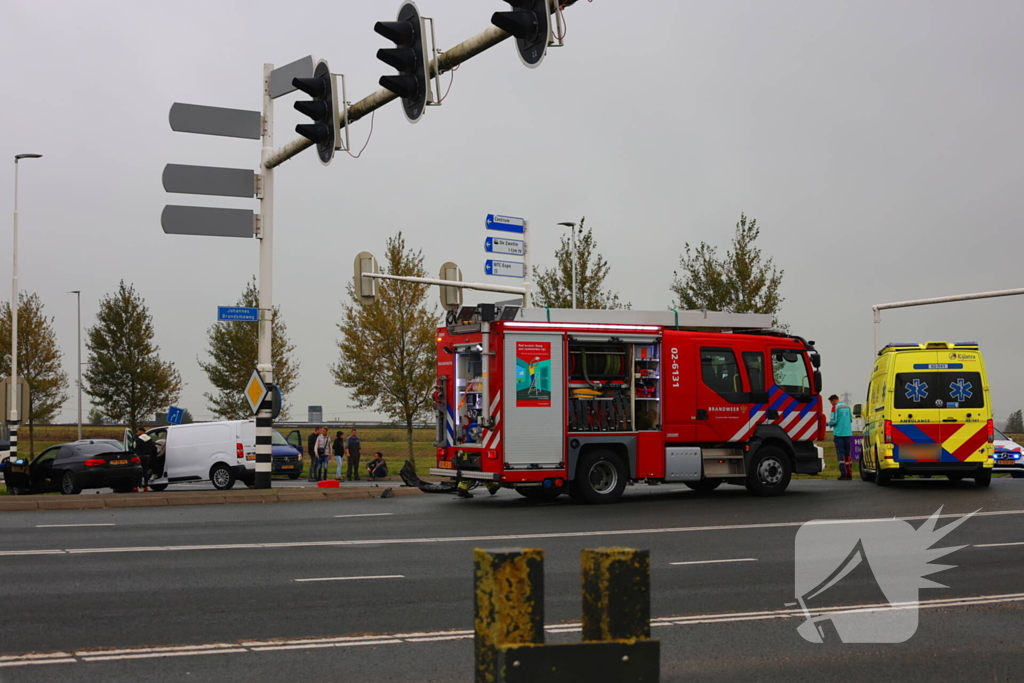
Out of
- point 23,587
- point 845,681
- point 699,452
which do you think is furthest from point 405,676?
point 699,452

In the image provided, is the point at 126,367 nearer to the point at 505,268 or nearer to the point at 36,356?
the point at 36,356

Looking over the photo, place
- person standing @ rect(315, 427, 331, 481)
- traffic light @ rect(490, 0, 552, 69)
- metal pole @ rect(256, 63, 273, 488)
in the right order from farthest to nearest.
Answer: person standing @ rect(315, 427, 331, 481) → metal pole @ rect(256, 63, 273, 488) → traffic light @ rect(490, 0, 552, 69)

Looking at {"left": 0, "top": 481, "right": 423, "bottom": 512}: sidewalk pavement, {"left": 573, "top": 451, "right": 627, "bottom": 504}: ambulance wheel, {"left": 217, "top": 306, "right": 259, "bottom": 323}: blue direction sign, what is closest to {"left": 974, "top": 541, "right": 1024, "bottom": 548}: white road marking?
{"left": 573, "top": 451, "right": 627, "bottom": 504}: ambulance wheel

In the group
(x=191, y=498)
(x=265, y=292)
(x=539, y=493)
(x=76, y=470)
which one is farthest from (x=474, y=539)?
(x=76, y=470)

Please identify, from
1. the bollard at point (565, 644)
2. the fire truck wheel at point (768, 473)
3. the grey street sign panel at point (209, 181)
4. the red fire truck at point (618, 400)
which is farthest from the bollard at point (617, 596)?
the grey street sign panel at point (209, 181)

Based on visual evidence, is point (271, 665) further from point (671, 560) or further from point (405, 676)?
point (671, 560)

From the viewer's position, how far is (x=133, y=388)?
49.3m

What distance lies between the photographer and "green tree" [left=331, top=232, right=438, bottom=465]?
134 feet

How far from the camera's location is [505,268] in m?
26.0

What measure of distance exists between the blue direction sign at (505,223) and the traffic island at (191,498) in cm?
738

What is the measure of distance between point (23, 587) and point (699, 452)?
1211 cm

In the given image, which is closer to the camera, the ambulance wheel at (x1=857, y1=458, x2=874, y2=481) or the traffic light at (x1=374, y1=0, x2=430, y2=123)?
the traffic light at (x1=374, y1=0, x2=430, y2=123)

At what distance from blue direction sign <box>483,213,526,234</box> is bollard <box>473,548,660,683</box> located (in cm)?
2295

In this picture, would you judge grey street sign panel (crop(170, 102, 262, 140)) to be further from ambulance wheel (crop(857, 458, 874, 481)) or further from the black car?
ambulance wheel (crop(857, 458, 874, 481))
